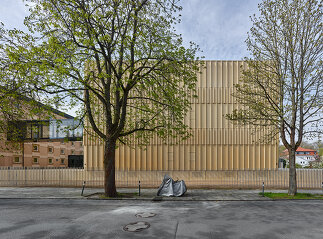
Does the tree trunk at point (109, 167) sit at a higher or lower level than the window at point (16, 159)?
higher

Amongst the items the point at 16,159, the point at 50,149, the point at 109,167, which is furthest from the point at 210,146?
the point at 50,149

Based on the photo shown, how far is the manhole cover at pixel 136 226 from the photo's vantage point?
697 centimetres

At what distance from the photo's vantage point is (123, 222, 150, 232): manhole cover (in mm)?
6969

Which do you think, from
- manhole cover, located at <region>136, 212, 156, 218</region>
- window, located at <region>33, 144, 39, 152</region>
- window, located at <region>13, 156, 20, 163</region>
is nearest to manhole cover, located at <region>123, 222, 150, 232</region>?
manhole cover, located at <region>136, 212, 156, 218</region>

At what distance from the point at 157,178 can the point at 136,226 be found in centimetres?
897

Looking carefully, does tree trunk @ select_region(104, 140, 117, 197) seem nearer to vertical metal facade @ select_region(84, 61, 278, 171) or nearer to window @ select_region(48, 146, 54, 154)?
vertical metal facade @ select_region(84, 61, 278, 171)

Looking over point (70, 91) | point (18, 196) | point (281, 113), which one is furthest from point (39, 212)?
point (281, 113)

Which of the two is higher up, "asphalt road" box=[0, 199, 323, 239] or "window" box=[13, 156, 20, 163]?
"asphalt road" box=[0, 199, 323, 239]

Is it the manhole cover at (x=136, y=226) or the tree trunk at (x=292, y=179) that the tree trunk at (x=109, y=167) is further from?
the tree trunk at (x=292, y=179)

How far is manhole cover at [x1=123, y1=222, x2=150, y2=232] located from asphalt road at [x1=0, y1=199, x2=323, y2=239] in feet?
0.64

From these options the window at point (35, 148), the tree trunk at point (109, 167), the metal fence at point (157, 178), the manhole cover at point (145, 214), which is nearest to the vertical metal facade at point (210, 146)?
the metal fence at point (157, 178)

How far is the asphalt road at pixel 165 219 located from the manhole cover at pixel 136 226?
20 centimetres

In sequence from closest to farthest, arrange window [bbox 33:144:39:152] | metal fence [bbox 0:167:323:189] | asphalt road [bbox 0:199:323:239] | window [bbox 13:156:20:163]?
asphalt road [bbox 0:199:323:239]
metal fence [bbox 0:167:323:189]
window [bbox 13:156:20:163]
window [bbox 33:144:39:152]

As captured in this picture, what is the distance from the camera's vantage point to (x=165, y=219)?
26.7 feet
